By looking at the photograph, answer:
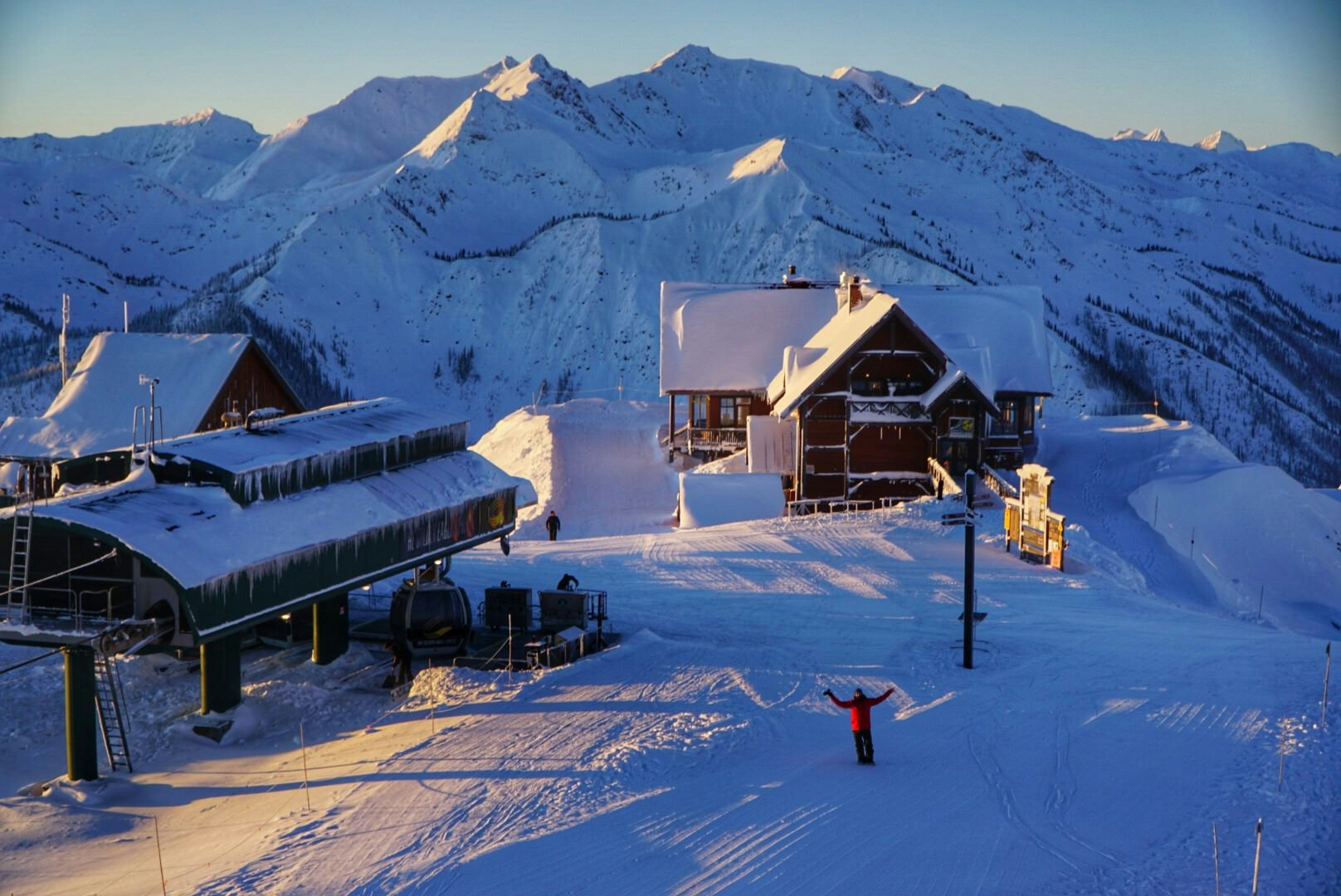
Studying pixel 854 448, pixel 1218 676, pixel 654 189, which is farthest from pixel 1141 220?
pixel 1218 676

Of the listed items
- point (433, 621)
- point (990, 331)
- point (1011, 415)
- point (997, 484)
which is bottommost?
point (433, 621)

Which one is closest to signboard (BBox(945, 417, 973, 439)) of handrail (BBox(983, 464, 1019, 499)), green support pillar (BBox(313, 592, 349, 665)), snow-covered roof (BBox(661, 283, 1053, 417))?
handrail (BBox(983, 464, 1019, 499))

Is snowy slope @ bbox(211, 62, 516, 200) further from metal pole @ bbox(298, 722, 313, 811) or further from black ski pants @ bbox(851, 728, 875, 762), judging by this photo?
black ski pants @ bbox(851, 728, 875, 762)

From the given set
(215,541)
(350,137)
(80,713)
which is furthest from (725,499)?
(350,137)

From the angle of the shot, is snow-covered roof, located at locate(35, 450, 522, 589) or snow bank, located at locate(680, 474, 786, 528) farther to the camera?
snow bank, located at locate(680, 474, 786, 528)

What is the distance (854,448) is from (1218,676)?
21.7 meters

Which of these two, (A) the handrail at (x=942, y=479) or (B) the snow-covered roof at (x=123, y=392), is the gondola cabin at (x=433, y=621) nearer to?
(B) the snow-covered roof at (x=123, y=392)

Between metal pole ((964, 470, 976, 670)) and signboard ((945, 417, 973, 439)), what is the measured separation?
794 inches

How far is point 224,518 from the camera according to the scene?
68.6 feet

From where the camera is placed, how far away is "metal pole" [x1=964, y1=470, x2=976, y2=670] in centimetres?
2108

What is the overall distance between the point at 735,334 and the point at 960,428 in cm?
1269

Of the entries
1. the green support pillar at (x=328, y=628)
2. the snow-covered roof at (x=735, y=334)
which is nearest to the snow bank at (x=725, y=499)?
the snow-covered roof at (x=735, y=334)

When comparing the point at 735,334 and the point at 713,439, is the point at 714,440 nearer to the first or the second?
the point at 713,439

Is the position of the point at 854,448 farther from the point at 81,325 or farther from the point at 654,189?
the point at 81,325
